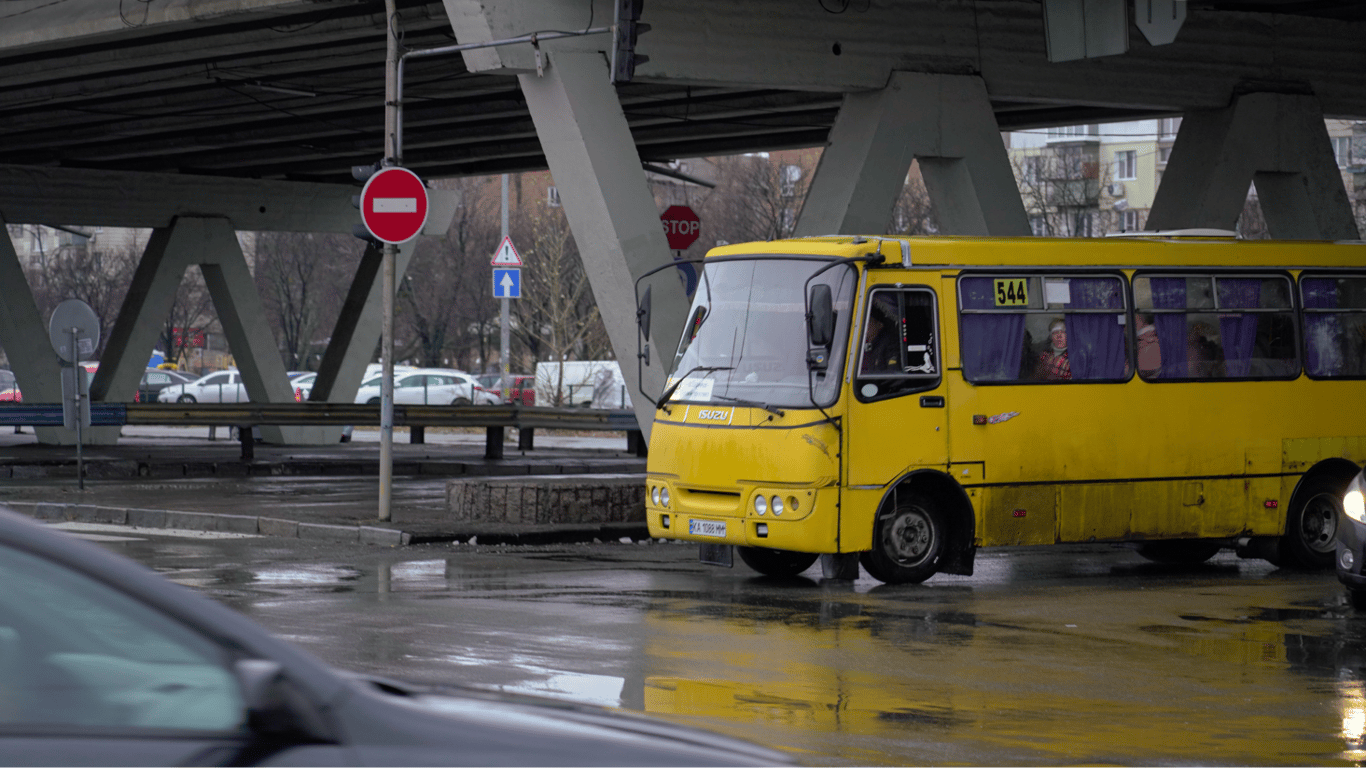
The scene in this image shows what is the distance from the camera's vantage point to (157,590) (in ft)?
9.98

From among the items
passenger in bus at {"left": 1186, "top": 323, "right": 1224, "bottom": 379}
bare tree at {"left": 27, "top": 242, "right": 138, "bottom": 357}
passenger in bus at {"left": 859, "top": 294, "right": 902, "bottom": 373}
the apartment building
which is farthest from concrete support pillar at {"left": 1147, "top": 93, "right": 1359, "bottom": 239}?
bare tree at {"left": 27, "top": 242, "right": 138, "bottom": 357}

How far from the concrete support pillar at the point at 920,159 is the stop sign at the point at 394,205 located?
4.28 meters

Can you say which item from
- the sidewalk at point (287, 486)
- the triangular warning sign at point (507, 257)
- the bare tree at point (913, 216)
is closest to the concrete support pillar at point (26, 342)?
the sidewalk at point (287, 486)

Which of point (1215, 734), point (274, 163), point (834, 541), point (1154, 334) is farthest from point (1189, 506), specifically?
point (274, 163)

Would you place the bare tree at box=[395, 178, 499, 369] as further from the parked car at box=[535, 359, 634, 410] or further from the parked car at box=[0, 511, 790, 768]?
the parked car at box=[0, 511, 790, 768]

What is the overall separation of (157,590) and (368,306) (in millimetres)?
33784

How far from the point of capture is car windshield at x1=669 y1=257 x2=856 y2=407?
42.7 ft

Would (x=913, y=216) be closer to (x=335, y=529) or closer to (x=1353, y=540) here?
(x=335, y=529)

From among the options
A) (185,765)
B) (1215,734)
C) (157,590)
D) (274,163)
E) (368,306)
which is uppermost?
(274,163)

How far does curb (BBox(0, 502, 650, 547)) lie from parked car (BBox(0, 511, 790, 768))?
496 inches

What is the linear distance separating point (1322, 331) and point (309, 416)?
1809 cm

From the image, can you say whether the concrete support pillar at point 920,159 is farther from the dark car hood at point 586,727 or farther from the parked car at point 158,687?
the parked car at point 158,687

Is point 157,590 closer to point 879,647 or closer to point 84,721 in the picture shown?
A: point 84,721

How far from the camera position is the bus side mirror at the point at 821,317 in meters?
12.5
